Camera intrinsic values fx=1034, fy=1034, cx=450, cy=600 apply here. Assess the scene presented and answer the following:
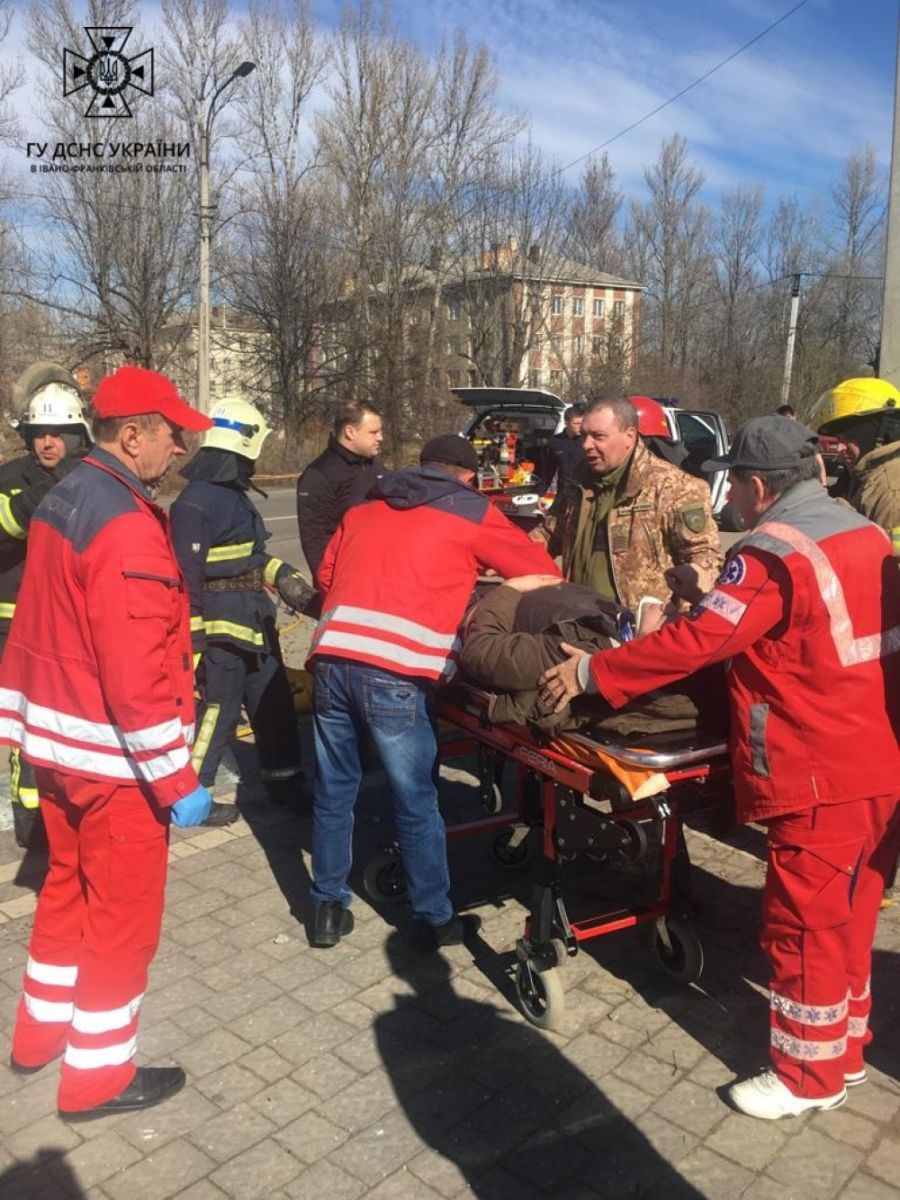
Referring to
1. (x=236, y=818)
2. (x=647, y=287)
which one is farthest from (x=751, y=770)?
(x=647, y=287)

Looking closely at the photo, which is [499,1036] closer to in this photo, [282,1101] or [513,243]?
[282,1101]

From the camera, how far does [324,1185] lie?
2758mm

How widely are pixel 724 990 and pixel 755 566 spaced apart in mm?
1718

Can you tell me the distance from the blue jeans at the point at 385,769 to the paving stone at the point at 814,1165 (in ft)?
4.80

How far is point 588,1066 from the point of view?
3268 millimetres

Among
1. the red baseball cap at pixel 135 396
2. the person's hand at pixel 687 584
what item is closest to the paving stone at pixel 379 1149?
the person's hand at pixel 687 584

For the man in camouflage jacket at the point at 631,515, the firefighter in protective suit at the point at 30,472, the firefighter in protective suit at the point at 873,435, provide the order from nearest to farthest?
the firefighter in protective suit at the point at 873,435 → the man in camouflage jacket at the point at 631,515 → the firefighter in protective suit at the point at 30,472

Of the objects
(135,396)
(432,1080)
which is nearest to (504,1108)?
(432,1080)

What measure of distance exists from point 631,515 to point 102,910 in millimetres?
2595

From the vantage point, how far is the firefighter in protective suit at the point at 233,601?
190 inches

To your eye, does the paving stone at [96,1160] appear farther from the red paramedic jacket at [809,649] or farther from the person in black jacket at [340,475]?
the person in black jacket at [340,475]

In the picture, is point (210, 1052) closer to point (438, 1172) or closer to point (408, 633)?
point (438, 1172)

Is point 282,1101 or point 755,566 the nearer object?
point 755,566

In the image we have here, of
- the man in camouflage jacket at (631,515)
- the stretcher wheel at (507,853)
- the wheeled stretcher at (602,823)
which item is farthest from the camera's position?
the stretcher wheel at (507,853)
